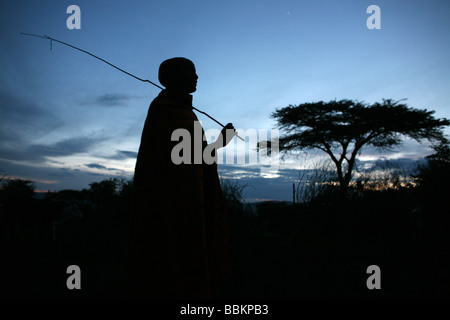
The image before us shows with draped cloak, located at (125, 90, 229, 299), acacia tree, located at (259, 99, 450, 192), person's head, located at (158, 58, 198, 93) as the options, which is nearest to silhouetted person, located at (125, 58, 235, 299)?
draped cloak, located at (125, 90, 229, 299)

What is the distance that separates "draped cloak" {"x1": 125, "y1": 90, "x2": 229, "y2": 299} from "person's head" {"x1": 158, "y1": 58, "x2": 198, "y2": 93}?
20 cm

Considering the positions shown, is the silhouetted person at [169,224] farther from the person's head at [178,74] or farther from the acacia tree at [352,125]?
the acacia tree at [352,125]

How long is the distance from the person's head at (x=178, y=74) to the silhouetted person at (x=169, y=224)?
0.13m

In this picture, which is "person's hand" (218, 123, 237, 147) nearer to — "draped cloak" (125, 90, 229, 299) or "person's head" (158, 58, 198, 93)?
"draped cloak" (125, 90, 229, 299)

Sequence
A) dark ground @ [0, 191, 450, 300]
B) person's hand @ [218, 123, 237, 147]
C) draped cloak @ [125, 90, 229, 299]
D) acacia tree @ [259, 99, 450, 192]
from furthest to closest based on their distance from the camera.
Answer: acacia tree @ [259, 99, 450, 192] < dark ground @ [0, 191, 450, 300] < person's hand @ [218, 123, 237, 147] < draped cloak @ [125, 90, 229, 299]

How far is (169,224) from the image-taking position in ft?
5.40

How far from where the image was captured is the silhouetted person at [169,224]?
63.5 inches

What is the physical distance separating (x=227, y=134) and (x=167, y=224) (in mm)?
822

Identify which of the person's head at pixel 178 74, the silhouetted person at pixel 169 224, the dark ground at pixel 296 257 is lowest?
the dark ground at pixel 296 257

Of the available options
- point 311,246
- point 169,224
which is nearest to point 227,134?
point 169,224

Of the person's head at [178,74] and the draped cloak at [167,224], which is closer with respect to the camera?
the draped cloak at [167,224]

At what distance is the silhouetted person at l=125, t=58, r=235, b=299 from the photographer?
161 centimetres

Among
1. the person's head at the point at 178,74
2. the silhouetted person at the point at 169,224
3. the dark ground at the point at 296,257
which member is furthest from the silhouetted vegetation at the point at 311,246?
the person's head at the point at 178,74
